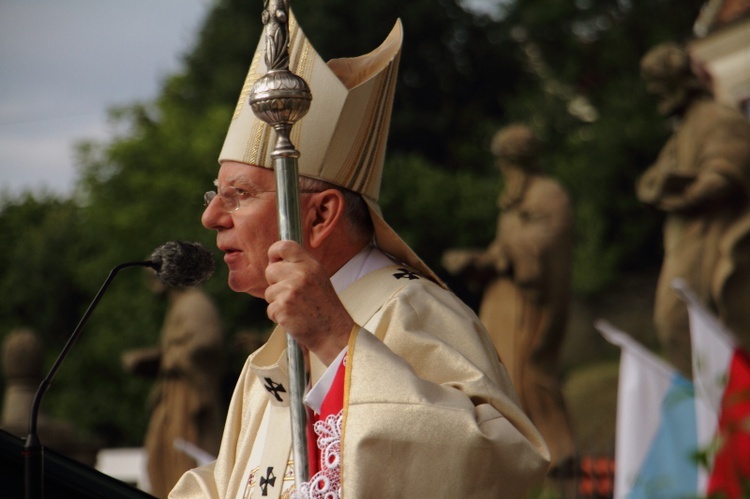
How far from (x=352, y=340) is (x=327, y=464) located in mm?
243

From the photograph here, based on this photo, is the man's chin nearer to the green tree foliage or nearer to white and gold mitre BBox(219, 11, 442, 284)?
white and gold mitre BBox(219, 11, 442, 284)

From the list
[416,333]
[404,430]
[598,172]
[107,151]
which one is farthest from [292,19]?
[107,151]

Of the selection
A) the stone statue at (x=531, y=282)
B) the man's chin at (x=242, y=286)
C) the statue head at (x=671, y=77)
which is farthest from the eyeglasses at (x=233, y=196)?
the stone statue at (x=531, y=282)

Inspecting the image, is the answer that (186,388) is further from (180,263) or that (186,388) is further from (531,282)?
(180,263)

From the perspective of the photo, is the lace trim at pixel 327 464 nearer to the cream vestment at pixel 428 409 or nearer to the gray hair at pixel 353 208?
the cream vestment at pixel 428 409

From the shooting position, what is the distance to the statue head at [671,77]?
838 cm

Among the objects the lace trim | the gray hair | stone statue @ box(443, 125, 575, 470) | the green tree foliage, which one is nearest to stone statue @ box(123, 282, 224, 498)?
stone statue @ box(443, 125, 575, 470)

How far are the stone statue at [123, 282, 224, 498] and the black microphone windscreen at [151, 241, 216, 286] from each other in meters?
10.0

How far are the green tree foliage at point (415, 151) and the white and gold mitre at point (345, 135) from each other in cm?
2459

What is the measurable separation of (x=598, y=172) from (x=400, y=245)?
88.4ft

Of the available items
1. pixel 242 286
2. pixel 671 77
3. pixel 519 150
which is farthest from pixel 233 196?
pixel 519 150

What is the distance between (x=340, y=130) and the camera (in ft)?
11.2

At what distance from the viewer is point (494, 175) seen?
3197 centimetres

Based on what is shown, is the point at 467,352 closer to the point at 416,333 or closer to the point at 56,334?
the point at 416,333
